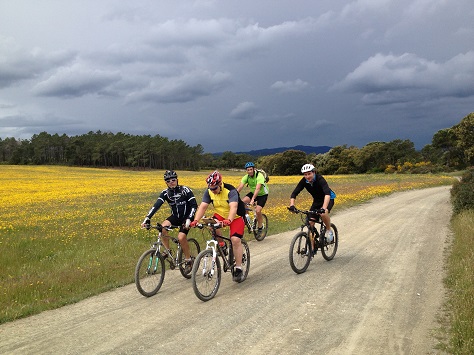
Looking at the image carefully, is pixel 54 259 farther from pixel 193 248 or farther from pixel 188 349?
pixel 188 349

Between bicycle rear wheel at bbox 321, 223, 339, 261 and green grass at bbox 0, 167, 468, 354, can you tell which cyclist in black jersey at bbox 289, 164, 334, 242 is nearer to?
bicycle rear wheel at bbox 321, 223, 339, 261

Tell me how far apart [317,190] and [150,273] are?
181 inches

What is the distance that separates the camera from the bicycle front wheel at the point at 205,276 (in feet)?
23.5

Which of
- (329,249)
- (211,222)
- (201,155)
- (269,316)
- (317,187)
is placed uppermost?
(201,155)

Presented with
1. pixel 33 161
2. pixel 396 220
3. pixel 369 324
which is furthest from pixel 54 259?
pixel 33 161

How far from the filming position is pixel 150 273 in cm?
775

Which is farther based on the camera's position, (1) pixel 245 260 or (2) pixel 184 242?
(1) pixel 245 260

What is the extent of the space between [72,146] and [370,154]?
8982 cm

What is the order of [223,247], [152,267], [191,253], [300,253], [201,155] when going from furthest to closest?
[201,155]
[300,253]
[191,253]
[223,247]
[152,267]

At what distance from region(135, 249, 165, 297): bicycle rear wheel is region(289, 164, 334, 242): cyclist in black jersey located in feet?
10.8

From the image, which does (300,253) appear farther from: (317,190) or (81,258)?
(81,258)

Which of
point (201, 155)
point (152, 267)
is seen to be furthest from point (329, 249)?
point (201, 155)

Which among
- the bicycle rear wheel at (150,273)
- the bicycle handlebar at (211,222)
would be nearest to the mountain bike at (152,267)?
the bicycle rear wheel at (150,273)

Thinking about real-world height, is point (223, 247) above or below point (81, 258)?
above
